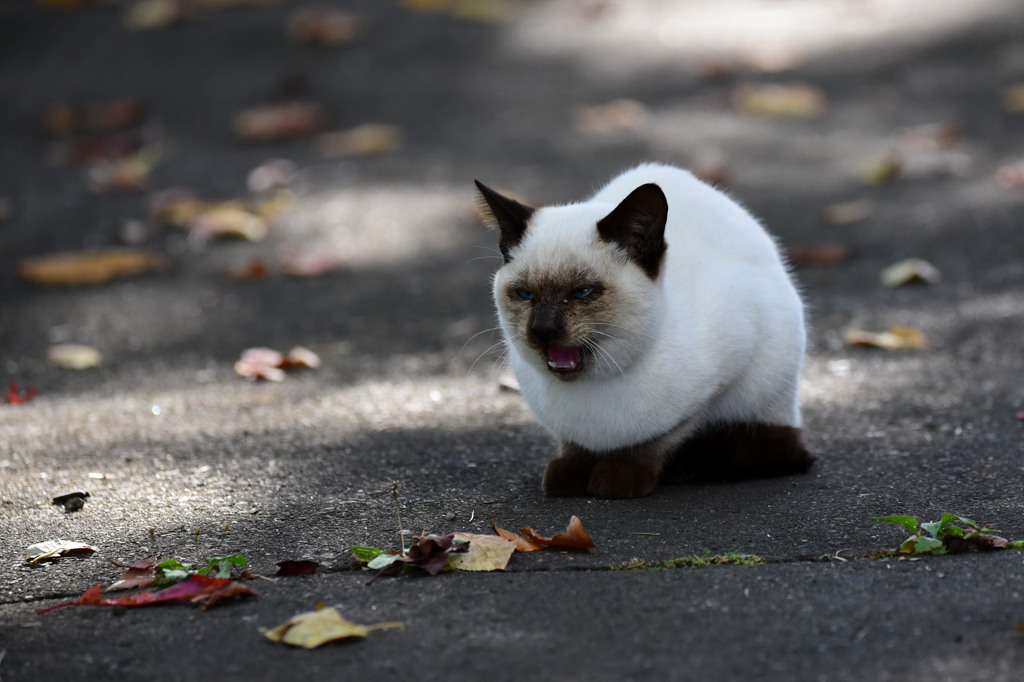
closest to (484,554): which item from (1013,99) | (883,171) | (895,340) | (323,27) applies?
(895,340)

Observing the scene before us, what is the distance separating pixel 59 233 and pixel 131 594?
4445 millimetres

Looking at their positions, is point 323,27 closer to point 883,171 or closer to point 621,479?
point 883,171

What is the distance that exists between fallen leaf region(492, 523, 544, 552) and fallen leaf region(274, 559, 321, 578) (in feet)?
1.50

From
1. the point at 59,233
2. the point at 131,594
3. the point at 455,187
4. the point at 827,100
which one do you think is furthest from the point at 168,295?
the point at 827,100

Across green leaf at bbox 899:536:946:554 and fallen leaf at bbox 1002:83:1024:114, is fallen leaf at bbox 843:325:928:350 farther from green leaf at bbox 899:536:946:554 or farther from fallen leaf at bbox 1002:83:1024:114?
fallen leaf at bbox 1002:83:1024:114

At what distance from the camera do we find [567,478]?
3.20 m

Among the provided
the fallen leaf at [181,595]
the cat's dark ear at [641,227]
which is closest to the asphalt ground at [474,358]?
the fallen leaf at [181,595]

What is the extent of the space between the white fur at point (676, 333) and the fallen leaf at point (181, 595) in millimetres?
1005

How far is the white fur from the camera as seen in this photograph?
9.88 feet

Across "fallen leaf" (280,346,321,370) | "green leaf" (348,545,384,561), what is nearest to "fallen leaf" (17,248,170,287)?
"fallen leaf" (280,346,321,370)

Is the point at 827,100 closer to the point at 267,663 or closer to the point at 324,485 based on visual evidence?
the point at 324,485

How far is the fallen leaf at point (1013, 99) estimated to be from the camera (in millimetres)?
Result: 7289

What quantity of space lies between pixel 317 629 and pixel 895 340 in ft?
10.0

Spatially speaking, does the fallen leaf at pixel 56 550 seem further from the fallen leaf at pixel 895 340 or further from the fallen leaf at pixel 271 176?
the fallen leaf at pixel 271 176
